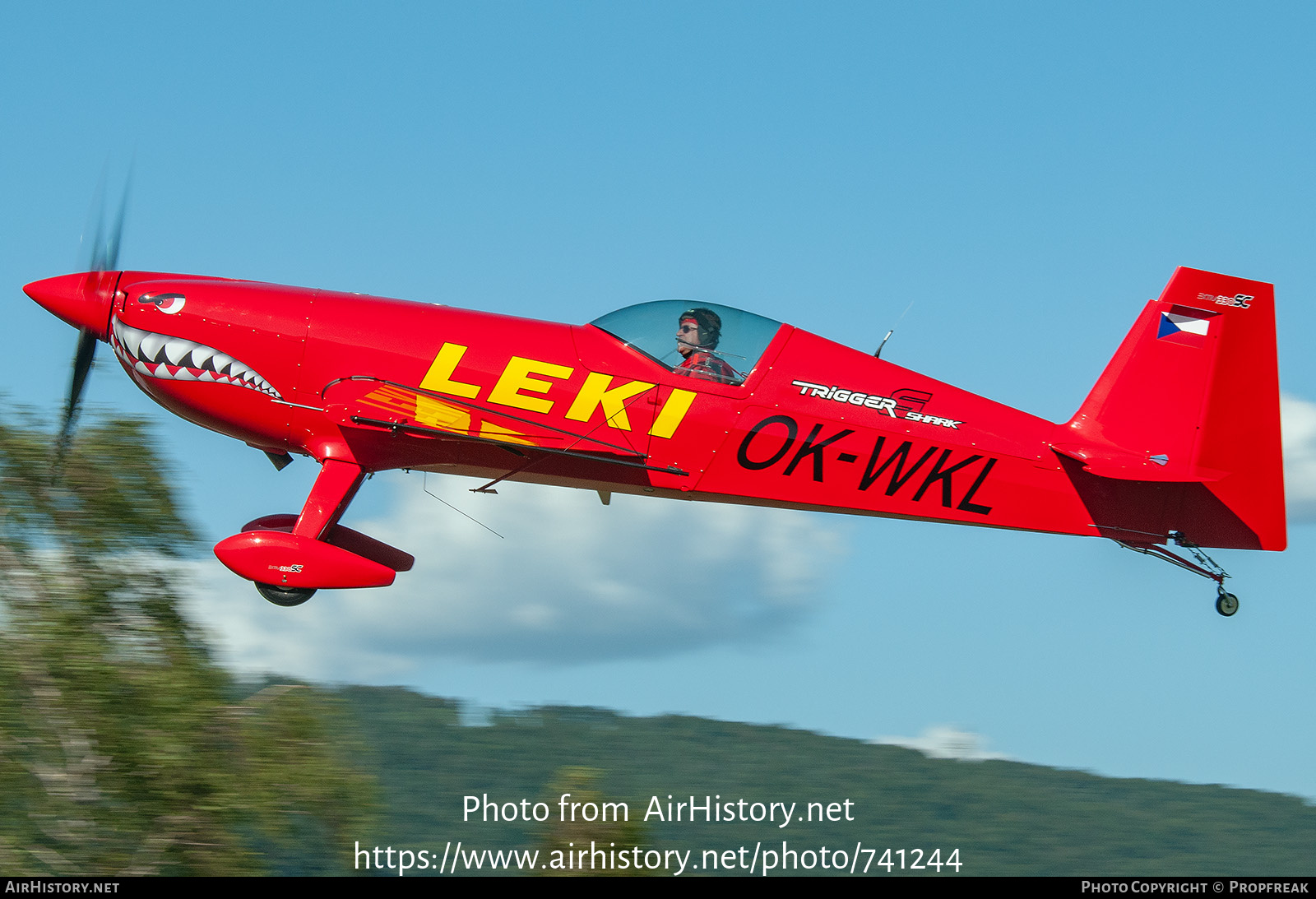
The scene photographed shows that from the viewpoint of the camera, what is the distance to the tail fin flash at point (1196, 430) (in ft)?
35.2

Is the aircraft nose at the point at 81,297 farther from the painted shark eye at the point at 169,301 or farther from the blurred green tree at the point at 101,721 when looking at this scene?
the blurred green tree at the point at 101,721

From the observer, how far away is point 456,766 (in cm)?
7338

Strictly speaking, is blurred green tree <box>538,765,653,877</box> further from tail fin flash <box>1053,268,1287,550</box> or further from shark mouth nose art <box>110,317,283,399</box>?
tail fin flash <box>1053,268,1287,550</box>

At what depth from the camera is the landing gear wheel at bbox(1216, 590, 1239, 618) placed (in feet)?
35.3

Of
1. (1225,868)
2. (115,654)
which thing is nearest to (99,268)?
(115,654)

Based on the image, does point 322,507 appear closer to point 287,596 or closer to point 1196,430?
point 287,596

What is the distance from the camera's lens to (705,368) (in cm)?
1098

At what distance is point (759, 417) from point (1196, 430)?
3.62 meters

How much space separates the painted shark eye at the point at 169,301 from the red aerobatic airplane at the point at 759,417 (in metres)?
0.17

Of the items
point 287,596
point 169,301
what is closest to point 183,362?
point 169,301

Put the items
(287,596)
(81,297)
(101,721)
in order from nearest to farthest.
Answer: (287,596)
(81,297)
(101,721)
